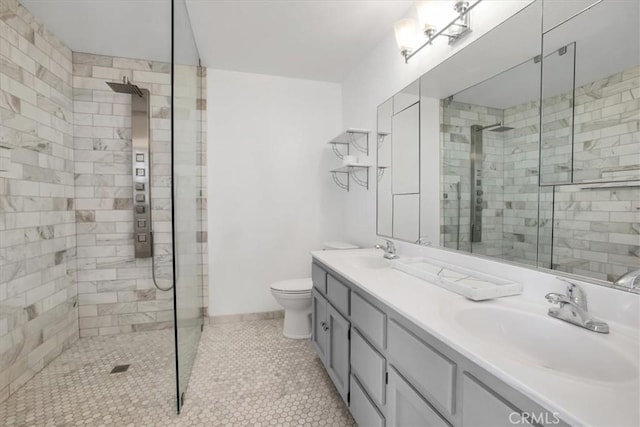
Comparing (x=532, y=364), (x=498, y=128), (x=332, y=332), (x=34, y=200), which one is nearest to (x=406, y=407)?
(x=532, y=364)

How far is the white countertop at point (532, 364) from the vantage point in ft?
1.73

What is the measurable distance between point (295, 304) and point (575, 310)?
75.7 inches

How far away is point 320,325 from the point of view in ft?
6.64

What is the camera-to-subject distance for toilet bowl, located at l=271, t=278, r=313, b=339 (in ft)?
8.01

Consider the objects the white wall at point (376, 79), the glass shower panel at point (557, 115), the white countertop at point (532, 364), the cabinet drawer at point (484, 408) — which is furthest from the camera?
the white wall at point (376, 79)

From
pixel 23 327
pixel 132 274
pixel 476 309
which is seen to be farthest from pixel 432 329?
pixel 132 274

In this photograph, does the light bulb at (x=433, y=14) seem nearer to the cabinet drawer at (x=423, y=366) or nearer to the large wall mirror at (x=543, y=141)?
the large wall mirror at (x=543, y=141)

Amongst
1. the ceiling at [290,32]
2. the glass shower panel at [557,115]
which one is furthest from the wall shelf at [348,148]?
the glass shower panel at [557,115]

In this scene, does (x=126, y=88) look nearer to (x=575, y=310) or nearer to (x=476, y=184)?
(x=476, y=184)

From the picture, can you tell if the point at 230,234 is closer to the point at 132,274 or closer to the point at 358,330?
the point at 132,274

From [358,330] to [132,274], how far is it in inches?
87.8

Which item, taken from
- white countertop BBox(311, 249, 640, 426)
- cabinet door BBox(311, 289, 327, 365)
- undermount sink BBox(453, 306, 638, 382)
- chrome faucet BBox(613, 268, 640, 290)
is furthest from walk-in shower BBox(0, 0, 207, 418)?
chrome faucet BBox(613, 268, 640, 290)

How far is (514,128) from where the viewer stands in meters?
1.25

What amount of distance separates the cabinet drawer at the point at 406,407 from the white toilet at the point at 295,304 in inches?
54.0
